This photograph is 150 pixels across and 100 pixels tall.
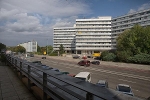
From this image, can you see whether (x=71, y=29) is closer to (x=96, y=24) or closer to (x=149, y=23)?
(x=96, y=24)

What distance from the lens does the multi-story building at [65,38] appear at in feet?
427

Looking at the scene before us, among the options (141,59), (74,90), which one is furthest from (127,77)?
(74,90)

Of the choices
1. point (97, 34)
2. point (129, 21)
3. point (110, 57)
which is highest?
point (129, 21)

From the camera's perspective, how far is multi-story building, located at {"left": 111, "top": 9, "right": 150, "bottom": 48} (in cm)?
7858

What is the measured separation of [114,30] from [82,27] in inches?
875

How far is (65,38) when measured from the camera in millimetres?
132500

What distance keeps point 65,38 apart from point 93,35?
4224 cm

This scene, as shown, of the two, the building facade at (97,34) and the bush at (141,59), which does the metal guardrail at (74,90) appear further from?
the building facade at (97,34)

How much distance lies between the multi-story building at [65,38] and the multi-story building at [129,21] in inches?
1742

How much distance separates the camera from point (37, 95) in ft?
15.6

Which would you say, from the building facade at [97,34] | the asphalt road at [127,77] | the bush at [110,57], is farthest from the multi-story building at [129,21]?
the asphalt road at [127,77]

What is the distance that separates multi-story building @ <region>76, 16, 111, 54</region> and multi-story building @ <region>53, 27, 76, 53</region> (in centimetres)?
3201

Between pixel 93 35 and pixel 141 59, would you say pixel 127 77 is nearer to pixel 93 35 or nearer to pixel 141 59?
pixel 141 59

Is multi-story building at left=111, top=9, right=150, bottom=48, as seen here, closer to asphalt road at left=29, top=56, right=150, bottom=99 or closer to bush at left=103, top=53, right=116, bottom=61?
bush at left=103, top=53, right=116, bottom=61
